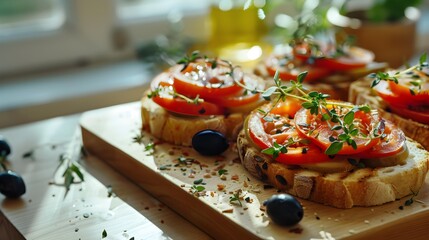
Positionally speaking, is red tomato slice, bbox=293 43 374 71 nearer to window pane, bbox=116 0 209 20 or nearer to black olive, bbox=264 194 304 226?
black olive, bbox=264 194 304 226

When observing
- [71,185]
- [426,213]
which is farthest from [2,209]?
[426,213]

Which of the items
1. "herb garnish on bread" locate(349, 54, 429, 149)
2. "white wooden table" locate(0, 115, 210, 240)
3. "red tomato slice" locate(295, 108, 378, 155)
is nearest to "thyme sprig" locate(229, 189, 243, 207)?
"white wooden table" locate(0, 115, 210, 240)

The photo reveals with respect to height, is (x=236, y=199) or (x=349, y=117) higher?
(x=349, y=117)

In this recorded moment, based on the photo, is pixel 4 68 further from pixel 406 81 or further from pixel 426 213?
pixel 426 213

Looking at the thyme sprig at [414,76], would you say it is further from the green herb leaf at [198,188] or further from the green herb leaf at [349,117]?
the green herb leaf at [198,188]

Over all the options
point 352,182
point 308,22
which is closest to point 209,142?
point 352,182

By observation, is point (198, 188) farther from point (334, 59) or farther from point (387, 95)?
point (334, 59)

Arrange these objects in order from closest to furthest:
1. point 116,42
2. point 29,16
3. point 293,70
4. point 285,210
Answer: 1. point 285,210
2. point 293,70
3. point 29,16
4. point 116,42
